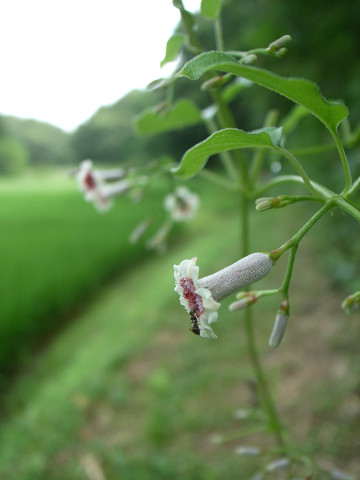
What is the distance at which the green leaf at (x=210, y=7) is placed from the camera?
59cm

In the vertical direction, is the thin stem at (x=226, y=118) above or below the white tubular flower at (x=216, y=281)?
above

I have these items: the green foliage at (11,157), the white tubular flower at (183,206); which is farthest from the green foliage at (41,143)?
the white tubular flower at (183,206)

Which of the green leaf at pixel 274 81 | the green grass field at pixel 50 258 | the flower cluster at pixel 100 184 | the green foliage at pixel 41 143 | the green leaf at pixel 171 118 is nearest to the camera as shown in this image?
the green leaf at pixel 274 81

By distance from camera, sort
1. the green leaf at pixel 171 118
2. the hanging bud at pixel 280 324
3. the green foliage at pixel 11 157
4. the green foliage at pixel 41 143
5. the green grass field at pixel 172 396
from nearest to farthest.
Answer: the hanging bud at pixel 280 324 < the green leaf at pixel 171 118 < the green grass field at pixel 172 396 < the green foliage at pixel 11 157 < the green foliage at pixel 41 143

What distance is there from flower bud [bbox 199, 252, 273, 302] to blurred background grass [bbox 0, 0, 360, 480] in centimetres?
37

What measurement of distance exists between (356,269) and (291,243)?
→ 1.98m

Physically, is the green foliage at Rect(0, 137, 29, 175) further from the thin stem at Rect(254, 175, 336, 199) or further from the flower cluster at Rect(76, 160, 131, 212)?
the thin stem at Rect(254, 175, 336, 199)

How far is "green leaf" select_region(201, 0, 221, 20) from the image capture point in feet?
1.94

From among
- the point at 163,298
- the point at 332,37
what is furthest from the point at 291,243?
the point at 163,298

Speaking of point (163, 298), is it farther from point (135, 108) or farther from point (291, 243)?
point (135, 108)

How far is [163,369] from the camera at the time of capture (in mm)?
2301

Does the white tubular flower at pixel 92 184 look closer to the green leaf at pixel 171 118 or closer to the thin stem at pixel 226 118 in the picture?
the green leaf at pixel 171 118

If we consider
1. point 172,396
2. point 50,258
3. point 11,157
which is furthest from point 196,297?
point 11,157

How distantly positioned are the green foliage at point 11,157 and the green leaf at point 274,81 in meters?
15.3
